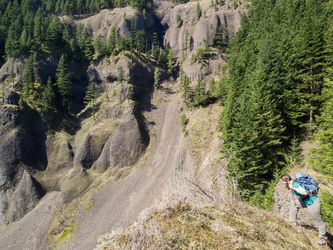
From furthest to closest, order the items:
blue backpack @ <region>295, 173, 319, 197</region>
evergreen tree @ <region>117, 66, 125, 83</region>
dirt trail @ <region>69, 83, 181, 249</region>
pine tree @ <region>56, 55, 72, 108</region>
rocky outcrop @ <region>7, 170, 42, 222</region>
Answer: evergreen tree @ <region>117, 66, 125, 83</region>, pine tree @ <region>56, 55, 72, 108</region>, rocky outcrop @ <region>7, 170, 42, 222</region>, dirt trail @ <region>69, 83, 181, 249</region>, blue backpack @ <region>295, 173, 319, 197</region>

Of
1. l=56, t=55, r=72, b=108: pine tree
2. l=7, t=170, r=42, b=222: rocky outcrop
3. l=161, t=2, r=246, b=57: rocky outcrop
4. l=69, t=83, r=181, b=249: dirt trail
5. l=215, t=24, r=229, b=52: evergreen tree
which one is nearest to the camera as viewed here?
l=69, t=83, r=181, b=249: dirt trail

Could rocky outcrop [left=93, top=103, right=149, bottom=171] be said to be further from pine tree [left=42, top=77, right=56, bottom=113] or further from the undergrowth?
the undergrowth

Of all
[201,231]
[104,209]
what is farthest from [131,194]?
[201,231]

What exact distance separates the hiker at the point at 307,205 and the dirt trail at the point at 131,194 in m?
17.6

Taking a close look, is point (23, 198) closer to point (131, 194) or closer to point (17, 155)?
point (17, 155)

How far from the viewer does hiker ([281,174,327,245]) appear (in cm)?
434

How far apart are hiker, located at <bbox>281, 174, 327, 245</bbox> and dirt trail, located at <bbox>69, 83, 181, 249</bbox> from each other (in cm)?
1764

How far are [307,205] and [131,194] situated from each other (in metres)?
32.5

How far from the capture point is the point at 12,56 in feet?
177

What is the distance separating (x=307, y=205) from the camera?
16.4 feet

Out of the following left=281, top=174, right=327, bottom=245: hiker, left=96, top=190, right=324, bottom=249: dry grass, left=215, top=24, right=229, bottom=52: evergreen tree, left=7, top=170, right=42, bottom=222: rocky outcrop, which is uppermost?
left=215, top=24, right=229, bottom=52: evergreen tree

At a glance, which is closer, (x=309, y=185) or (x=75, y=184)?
(x=309, y=185)

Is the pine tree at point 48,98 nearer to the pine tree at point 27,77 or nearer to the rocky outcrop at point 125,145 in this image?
the pine tree at point 27,77

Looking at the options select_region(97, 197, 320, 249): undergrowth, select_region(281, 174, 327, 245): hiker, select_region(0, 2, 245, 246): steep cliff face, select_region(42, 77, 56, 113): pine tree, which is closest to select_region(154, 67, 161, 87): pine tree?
select_region(0, 2, 245, 246): steep cliff face
